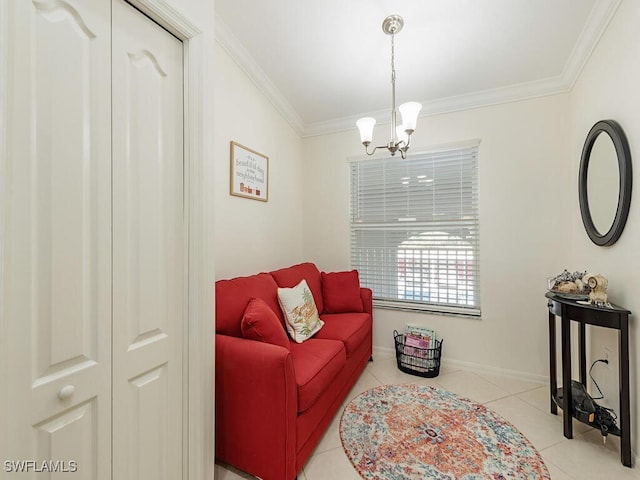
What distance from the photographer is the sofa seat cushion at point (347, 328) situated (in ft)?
7.13

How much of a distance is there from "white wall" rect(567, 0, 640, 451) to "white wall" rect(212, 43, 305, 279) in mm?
2572

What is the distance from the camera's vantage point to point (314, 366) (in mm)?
1640

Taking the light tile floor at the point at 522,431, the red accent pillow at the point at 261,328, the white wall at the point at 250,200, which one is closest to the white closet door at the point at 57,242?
the red accent pillow at the point at 261,328

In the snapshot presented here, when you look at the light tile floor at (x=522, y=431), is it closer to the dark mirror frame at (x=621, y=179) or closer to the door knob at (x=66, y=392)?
the door knob at (x=66, y=392)

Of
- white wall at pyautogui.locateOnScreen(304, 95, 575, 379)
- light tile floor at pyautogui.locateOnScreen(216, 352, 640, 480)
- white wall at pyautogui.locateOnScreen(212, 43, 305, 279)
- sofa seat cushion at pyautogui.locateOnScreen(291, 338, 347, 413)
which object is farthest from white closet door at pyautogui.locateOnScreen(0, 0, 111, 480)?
white wall at pyautogui.locateOnScreen(304, 95, 575, 379)

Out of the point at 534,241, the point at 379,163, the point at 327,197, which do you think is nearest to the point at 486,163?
the point at 534,241

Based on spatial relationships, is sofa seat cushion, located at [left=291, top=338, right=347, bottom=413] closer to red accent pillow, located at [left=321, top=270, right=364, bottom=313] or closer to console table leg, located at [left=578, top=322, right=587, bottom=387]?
red accent pillow, located at [left=321, top=270, right=364, bottom=313]

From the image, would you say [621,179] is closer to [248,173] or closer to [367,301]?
[367,301]

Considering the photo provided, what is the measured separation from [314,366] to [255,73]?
2467mm

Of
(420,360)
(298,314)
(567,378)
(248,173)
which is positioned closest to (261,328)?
(298,314)

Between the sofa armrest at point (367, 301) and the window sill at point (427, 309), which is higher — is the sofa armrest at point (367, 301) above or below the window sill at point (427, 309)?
above

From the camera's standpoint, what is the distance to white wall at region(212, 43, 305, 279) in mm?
2213

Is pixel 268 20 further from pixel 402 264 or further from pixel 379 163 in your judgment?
pixel 402 264

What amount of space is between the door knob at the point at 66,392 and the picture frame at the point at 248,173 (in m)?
1.70
